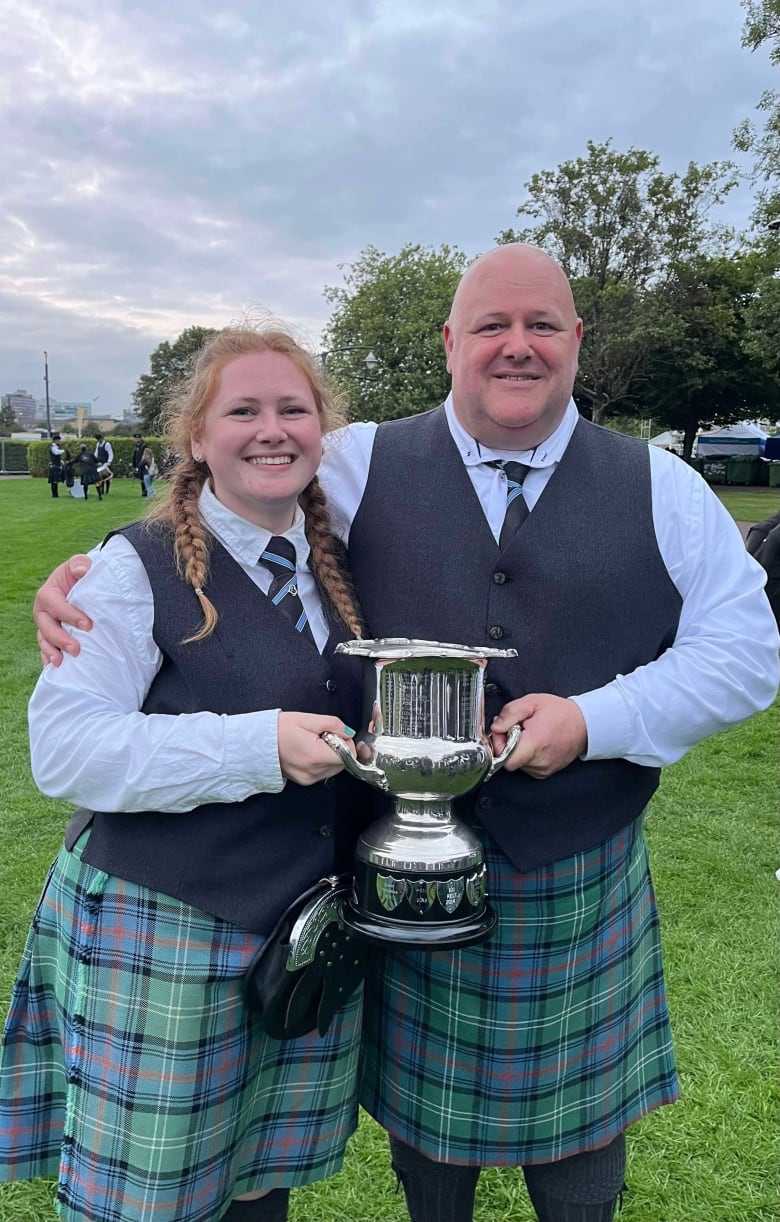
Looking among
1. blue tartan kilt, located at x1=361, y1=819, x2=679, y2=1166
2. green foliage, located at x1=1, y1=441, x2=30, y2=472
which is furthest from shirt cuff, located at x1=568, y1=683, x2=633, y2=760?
green foliage, located at x1=1, y1=441, x2=30, y2=472

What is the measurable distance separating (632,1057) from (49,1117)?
1.02 m

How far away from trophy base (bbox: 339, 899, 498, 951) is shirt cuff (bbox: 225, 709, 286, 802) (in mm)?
225

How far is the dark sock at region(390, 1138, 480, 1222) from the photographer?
1731 millimetres

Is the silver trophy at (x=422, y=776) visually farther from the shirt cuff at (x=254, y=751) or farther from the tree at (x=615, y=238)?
the tree at (x=615, y=238)

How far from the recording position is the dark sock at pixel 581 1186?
5.44 feet

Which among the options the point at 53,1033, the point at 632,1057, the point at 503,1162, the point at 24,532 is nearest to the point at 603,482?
the point at 632,1057

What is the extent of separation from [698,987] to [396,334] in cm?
2751

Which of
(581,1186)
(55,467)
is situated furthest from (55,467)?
(581,1186)

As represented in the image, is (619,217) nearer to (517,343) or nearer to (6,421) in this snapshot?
(517,343)

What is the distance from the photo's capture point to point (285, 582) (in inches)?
58.8

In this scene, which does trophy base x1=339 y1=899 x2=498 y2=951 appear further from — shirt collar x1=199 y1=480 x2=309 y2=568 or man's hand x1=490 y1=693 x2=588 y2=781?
shirt collar x1=199 y1=480 x2=309 y2=568

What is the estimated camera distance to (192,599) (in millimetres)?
1408

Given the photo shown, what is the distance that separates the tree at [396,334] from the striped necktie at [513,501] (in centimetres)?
2561

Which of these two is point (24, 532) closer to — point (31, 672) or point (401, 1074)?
point (31, 672)
